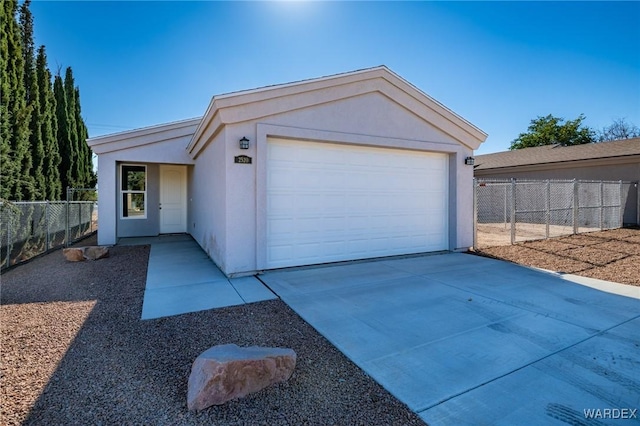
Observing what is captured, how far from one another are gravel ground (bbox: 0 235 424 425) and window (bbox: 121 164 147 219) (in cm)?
661

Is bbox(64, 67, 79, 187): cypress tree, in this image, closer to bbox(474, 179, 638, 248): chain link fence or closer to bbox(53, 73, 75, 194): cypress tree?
bbox(53, 73, 75, 194): cypress tree

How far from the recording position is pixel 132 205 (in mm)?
11273

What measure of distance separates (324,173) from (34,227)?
7699 mm

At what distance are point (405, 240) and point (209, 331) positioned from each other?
5.50m

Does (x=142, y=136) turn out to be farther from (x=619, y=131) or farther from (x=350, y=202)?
(x=619, y=131)

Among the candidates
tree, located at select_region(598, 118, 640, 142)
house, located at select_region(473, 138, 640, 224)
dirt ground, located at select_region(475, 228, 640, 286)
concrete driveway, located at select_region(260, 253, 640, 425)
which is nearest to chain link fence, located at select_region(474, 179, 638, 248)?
house, located at select_region(473, 138, 640, 224)

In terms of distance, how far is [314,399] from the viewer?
2438 mm

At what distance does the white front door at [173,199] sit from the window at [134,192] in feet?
2.09

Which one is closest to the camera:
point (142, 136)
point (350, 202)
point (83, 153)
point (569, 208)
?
point (350, 202)

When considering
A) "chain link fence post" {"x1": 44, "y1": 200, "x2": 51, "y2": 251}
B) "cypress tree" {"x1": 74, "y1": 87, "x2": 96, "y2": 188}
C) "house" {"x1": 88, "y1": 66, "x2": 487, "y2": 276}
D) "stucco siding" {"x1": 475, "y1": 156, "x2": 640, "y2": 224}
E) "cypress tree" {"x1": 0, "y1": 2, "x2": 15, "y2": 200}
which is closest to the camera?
"house" {"x1": 88, "y1": 66, "x2": 487, "y2": 276}

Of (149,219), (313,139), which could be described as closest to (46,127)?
(149,219)

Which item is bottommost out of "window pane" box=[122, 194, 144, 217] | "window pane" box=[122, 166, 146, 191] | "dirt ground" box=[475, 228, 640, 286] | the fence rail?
"dirt ground" box=[475, 228, 640, 286]

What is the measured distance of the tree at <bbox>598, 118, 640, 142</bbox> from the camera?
34312mm

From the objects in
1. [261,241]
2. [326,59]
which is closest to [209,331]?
[261,241]
